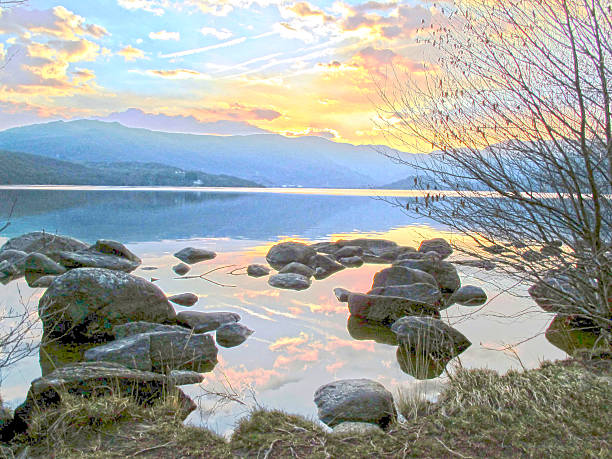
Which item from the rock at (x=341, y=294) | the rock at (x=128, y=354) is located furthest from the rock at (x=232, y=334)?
the rock at (x=341, y=294)

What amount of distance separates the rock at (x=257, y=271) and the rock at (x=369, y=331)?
603 cm

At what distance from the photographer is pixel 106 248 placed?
58.3ft

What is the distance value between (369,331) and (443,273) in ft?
18.3

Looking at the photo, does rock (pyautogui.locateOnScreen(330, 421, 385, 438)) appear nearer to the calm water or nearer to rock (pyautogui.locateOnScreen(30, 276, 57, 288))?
the calm water

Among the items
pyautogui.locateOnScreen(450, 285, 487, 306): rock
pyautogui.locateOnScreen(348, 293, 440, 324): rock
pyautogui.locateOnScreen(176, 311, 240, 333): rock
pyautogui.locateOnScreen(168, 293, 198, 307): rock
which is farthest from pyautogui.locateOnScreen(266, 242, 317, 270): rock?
pyautogui.locateOnScreen(176, 311, 240, 333): rock

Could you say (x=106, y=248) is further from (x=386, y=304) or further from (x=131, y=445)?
(x=131, y=445)

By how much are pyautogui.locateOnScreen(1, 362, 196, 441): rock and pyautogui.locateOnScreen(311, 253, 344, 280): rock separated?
10991mm

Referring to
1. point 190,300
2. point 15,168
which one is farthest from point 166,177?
point 190,300

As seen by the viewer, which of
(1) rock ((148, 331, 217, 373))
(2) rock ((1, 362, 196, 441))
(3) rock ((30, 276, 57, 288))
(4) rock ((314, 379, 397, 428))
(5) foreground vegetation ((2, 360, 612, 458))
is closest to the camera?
(5) foreground vegetation ((2, 360, 612, 458))

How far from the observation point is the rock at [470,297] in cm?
1296

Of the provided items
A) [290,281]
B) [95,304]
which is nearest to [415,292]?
[290,281]

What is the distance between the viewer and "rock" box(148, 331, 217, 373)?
746 cm

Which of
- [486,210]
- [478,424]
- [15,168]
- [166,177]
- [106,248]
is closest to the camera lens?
[478,424]

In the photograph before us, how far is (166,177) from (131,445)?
172224 millimetres
